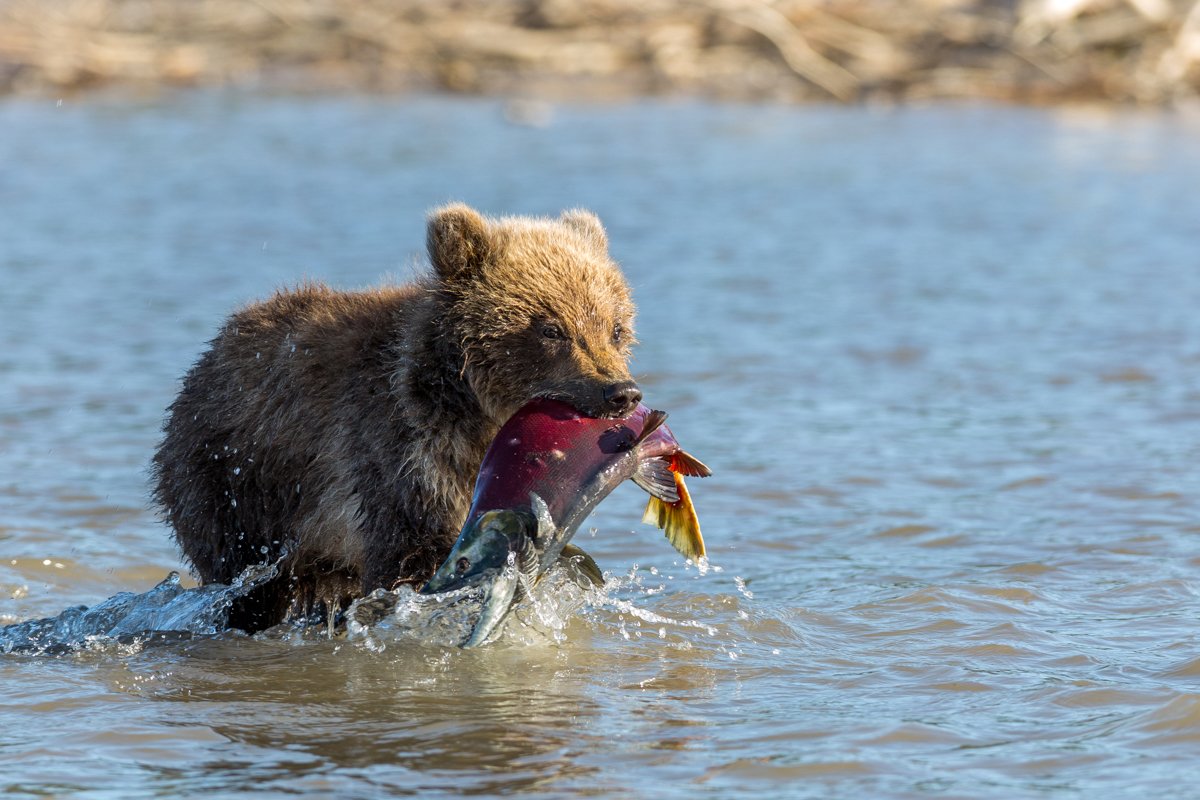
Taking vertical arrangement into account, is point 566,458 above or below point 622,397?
below

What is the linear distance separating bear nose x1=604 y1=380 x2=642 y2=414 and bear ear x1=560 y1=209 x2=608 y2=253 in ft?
3.32

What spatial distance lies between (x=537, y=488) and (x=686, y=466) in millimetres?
655

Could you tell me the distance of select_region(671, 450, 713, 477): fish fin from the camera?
547cm

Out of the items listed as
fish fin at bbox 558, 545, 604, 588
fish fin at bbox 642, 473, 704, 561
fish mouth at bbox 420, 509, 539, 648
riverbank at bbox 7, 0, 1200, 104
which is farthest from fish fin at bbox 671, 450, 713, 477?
riverbank at bbox 7, 0, 1200, 104

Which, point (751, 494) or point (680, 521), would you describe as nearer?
point (680, 521)

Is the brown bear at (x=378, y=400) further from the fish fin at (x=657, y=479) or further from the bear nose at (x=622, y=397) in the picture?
the fish fin at (x=657, y=479)

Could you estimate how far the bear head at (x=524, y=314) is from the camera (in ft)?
18.1

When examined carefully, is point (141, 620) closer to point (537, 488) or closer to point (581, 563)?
point (581, 563)

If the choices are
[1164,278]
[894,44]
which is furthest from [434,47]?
[1164,278]

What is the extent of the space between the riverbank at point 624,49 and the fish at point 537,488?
19810 mm

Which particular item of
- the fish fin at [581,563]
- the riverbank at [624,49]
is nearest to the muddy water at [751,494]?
the fish fin at [581,563]

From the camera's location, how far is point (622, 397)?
5.20 m

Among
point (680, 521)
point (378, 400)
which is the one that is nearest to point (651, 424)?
point (680, 521)

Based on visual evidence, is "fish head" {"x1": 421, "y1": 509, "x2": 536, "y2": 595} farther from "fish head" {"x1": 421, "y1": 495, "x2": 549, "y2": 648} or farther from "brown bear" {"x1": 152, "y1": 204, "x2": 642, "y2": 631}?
"brown bear" {"x1": 152, "y1": 204, "x2": 642, "y2": 631}
